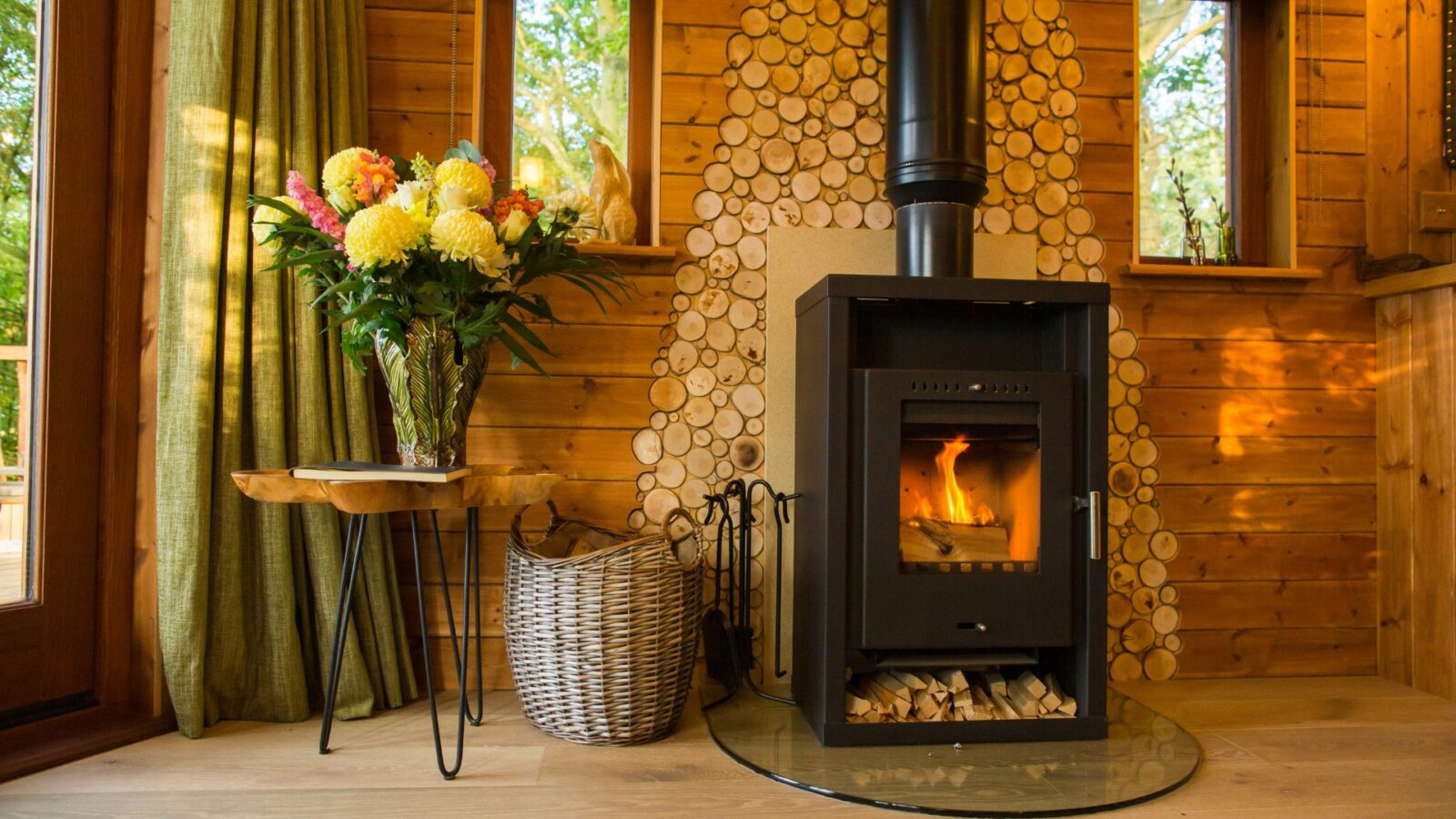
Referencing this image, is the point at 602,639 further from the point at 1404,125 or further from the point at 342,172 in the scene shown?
the point at 1404,125

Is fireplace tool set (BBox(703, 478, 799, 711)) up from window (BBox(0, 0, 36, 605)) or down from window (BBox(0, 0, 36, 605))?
down

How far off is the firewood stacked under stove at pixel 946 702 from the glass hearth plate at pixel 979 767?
6 centimetres

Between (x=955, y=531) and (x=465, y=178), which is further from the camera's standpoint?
(x=955, y=531)

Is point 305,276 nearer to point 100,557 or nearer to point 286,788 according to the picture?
point 100,557

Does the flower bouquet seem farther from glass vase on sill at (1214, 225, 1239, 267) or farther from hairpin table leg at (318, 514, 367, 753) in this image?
glass vase on sill at (1214, 225, 1239, 267)

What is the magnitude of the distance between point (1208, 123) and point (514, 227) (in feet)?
6.36

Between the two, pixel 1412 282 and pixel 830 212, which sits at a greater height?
pixel 830 212

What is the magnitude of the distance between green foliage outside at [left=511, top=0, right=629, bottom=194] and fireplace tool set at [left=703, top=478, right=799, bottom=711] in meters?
0.91

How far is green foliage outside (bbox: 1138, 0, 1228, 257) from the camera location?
8.01 feet

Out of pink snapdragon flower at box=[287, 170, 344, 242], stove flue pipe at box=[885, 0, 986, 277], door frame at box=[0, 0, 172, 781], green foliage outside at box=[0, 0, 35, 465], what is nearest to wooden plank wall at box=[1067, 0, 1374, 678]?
stove flue pipe at box=[885, 0, 986, 277]

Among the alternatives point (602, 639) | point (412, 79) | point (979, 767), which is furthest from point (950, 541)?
point (412, 79)

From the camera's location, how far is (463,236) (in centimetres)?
160

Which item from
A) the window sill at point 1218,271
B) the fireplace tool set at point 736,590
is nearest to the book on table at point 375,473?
the fireplace tool set at point 736,590

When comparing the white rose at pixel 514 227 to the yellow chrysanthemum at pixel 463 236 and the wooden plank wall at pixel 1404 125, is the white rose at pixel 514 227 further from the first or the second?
the wooden plank wall at pixel 1404 125
